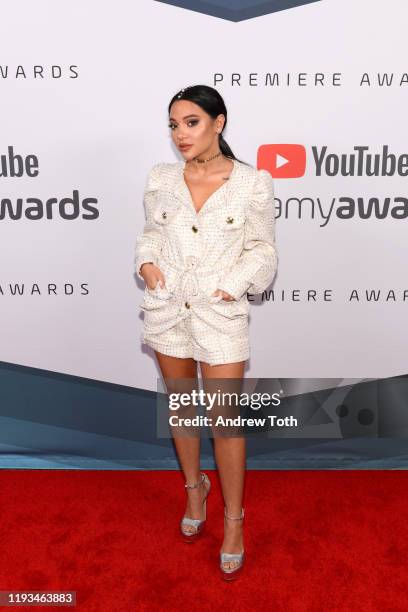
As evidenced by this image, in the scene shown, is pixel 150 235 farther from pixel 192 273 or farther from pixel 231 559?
pixel 231 559

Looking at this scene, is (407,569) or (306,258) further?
(306,258)

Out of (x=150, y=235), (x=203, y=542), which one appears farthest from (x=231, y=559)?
(x=150, y=235)

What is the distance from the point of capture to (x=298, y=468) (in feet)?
10.5

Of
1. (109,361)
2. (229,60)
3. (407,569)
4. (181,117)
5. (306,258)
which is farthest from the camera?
(109,361)

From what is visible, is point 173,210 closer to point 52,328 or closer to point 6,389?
point 52,328

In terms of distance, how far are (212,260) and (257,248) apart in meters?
0.16

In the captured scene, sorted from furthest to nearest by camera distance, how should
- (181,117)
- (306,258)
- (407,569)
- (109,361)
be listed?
(109,361) < (306,258) < (407,569) < (181,117)

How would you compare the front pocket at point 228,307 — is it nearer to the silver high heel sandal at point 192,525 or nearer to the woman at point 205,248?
the woman at point 205,248

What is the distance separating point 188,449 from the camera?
8.35 feet

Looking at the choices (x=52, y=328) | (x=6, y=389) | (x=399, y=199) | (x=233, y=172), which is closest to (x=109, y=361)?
(x=52, y=328)

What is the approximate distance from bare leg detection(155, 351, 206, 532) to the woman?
0.01 m

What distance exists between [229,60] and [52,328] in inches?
55.0

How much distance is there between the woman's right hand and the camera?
89.0 inches

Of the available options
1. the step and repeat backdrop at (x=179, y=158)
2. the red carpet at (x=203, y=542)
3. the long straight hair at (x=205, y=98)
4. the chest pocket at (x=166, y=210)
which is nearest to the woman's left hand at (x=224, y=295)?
the chest pocket at (x=166, y=210)
